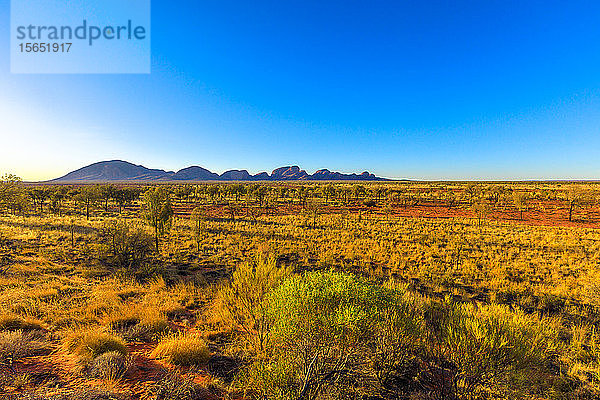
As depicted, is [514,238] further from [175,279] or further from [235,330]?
[175,279]

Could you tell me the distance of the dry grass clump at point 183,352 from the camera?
566 centimetres

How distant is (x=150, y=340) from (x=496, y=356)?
27.4 feet

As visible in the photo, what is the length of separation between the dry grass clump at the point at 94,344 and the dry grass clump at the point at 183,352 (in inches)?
33.0

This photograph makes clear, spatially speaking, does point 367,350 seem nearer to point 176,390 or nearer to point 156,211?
point 176,390

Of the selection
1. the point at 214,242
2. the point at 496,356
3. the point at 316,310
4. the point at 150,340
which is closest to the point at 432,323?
the point at 496,356

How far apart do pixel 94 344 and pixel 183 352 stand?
2.11m

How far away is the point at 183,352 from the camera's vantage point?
573 cm

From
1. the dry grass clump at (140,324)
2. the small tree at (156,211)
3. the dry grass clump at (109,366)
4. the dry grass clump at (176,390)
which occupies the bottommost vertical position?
the dry grass clump at (140,324)

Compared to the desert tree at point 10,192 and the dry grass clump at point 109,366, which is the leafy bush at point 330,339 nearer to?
the dry grass clump at point 109,366

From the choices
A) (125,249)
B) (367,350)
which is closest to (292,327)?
(367,350)

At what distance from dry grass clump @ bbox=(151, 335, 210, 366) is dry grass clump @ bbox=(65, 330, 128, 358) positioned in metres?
0.84

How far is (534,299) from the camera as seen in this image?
958 cm

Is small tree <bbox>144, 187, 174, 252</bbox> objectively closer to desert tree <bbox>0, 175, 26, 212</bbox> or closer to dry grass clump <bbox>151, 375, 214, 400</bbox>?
desert tree <bbox>0, 175, 26, 212</bbox>

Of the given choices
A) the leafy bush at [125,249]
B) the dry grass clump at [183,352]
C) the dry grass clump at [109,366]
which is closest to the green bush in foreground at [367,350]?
the dry grass clump at [183,352]
